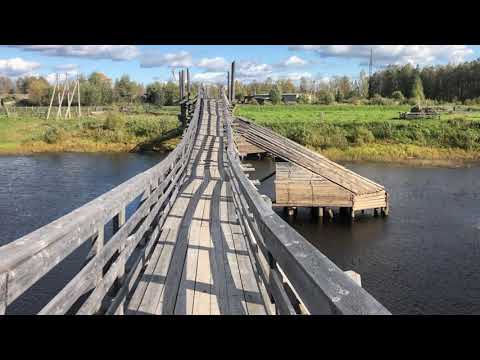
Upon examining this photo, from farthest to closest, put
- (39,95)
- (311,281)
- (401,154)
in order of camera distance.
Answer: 1. (39,95)
2. (401,154)
3. (311,281)

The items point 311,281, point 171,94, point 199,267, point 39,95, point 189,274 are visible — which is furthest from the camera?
point 39,95

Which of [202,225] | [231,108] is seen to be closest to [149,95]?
[231,108]

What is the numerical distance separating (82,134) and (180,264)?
1705 inches

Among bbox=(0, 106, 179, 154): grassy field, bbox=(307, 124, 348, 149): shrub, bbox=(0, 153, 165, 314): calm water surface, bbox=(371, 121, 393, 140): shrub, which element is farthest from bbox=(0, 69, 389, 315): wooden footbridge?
bbox=(371, 121, 393, 140): shrub

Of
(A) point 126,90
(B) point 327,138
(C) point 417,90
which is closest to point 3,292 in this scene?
(B) point 327,138

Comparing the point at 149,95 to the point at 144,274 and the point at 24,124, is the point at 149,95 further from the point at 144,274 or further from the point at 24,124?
the point at 144,274

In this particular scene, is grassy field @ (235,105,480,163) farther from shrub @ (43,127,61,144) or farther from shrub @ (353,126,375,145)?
shrub @ (43,127,61,144)

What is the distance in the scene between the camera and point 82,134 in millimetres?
45812

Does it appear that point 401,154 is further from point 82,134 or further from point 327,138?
point 82,134

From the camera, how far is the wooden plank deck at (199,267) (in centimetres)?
399

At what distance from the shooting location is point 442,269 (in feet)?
49.9

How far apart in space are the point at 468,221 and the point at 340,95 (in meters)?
68.9

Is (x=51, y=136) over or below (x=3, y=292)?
below

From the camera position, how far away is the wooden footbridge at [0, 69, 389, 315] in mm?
1735
